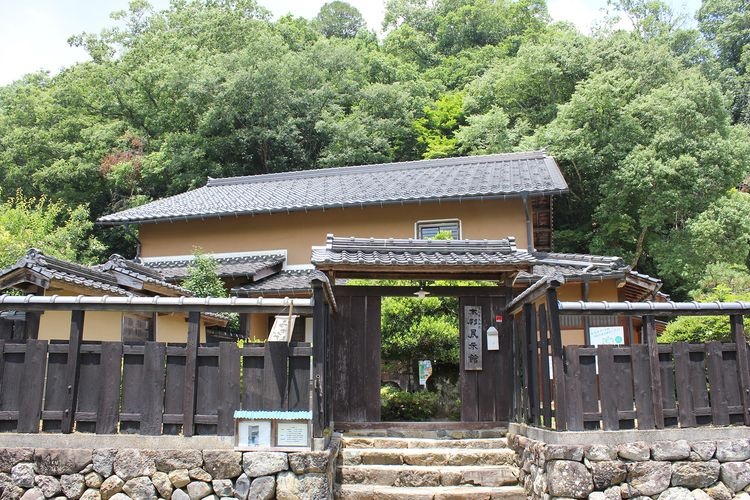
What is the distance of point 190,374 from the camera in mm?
6902

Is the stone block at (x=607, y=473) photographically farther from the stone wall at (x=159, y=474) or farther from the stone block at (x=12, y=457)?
the stone block at (x=12, y=457)

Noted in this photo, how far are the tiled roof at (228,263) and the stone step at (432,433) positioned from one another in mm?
8948

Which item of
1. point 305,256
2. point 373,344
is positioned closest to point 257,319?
point 305,256

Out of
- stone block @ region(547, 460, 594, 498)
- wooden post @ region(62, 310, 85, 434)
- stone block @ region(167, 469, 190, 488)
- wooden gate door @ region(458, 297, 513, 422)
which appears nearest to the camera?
stone block @ region(547, 460, 594, 498)

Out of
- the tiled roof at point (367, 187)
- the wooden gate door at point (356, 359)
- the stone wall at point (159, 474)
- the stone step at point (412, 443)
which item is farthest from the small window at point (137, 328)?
the tiled roof at point (367, 187)

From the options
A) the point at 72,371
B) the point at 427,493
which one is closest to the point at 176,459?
the point at 72,371

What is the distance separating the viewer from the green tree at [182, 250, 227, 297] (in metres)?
16.0

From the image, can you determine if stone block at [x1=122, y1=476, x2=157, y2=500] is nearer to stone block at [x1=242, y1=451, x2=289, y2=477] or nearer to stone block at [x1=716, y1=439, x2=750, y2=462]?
stone block at [x1=242, y1=451, x2=289, y2=477]

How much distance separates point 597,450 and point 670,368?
1393 mm

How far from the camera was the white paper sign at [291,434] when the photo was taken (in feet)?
22.1

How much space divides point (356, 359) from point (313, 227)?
10.2 m

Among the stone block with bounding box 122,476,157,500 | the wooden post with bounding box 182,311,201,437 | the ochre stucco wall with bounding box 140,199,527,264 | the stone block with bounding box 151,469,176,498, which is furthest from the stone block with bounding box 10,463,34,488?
the ochre stucco wall with bounding box 140,199,527,264

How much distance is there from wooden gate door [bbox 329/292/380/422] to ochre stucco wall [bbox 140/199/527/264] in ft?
28.8

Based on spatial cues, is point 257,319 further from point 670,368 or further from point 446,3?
point 446,3
